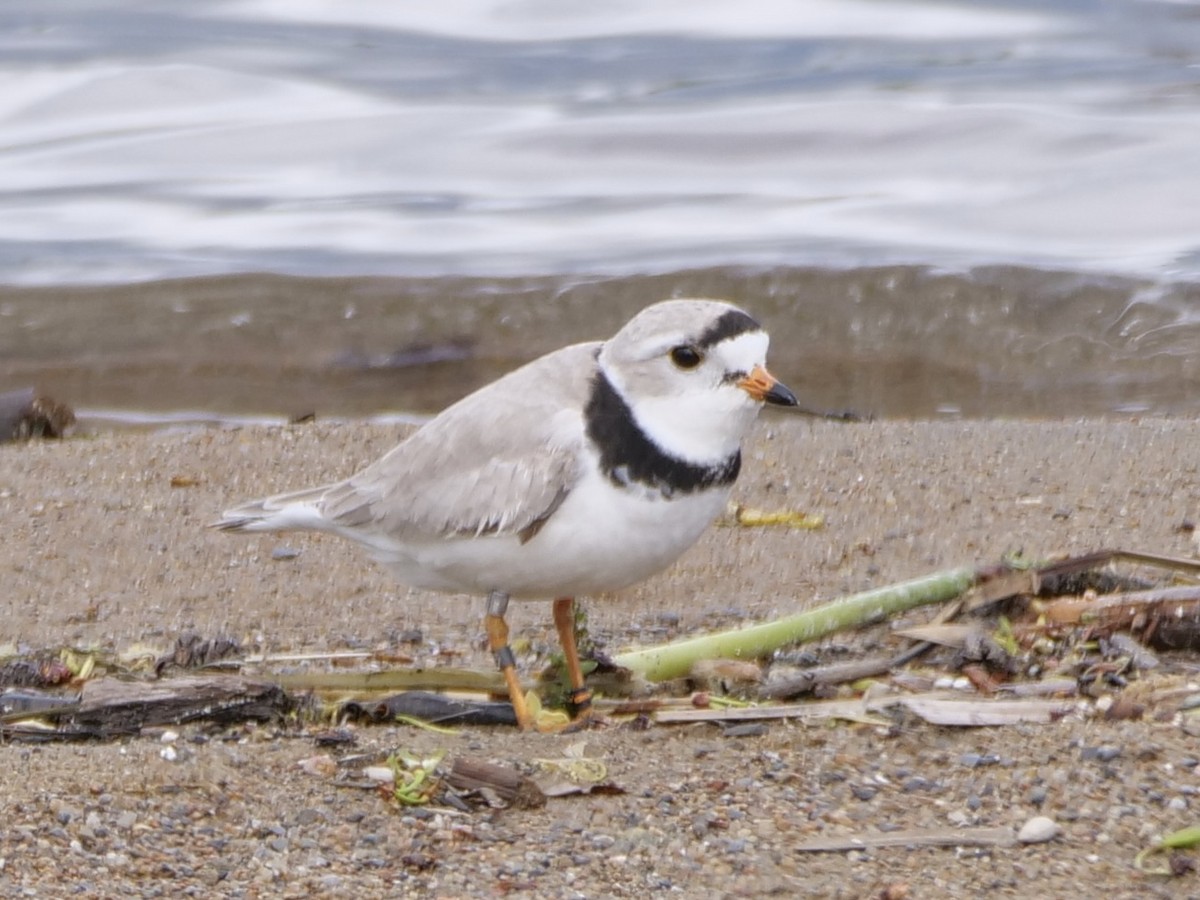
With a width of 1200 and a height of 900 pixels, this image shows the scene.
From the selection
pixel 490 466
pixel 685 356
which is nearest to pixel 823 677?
pixel 685 356

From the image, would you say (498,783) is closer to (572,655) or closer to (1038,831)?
(572,655)

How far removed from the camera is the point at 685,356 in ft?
12.2

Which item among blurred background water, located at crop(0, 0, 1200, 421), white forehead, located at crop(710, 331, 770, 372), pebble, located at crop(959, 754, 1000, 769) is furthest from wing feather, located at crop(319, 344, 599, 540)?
blurred background water, located at crop(0, 0, 1200, 421)

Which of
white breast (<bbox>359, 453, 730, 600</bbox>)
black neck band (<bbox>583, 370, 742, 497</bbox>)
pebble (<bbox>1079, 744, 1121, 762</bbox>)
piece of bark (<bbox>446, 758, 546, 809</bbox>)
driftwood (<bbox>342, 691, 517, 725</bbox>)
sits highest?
black neck band (<bbox>583, 370, 742, 497</bbox>)

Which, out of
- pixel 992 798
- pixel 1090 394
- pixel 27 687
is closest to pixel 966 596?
pixel 992 798

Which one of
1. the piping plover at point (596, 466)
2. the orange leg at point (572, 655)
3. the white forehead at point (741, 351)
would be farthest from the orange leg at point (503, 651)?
the white forehead at point (741, 351)

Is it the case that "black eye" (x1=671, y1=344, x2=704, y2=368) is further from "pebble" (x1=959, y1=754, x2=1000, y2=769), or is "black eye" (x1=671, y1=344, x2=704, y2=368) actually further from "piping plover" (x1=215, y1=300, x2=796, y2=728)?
"pebble" (x1=959, y1=754, x2=1000, y2=769)

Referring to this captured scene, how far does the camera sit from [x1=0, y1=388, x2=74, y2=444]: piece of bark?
22.4 ft

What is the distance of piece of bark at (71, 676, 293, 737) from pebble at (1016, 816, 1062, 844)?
1.59m

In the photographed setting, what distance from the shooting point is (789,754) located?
3336 mm

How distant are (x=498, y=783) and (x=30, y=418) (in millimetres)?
4323

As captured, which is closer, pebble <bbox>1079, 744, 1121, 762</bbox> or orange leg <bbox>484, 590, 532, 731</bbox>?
pebble <bbox>1079, 744, 1121, 762</bbox>

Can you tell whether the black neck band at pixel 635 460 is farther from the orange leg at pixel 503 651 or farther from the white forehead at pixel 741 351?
the orange leg at pixel 503 651

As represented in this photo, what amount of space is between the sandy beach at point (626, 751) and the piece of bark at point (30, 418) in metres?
1.03
